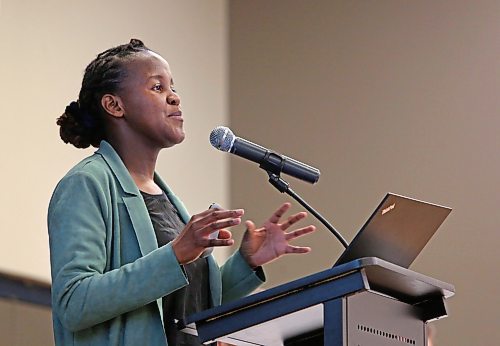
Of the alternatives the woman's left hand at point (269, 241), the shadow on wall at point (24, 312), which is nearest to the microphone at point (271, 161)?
the woman's left hand at point (269, 241)

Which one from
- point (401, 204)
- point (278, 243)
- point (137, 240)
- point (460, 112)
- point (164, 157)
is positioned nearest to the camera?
point (401, 204)

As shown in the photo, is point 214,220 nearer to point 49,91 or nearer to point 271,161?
point 271,161

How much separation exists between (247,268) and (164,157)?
188 centimetres

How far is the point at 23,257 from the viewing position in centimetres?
334

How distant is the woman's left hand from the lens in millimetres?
2373

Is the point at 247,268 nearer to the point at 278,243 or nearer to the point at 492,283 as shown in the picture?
the point at 278,243

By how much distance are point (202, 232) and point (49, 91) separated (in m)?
1.73

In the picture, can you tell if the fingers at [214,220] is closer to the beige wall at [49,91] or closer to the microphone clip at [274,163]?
the microphone clip at [274,163]

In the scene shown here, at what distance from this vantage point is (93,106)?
2.48 m

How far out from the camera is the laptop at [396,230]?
1.94m

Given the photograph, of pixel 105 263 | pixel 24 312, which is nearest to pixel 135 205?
pixel 105 263

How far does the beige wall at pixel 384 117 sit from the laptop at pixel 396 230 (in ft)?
7.72

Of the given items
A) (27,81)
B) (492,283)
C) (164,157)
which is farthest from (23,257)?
(492,283)

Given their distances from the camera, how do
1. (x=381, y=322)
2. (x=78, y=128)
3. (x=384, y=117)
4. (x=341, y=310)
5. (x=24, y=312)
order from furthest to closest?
(x=384, y=117) → (x=24, y=312) → (x=78, y=128) → (x=381, y=322) → (x=341, y=310)
